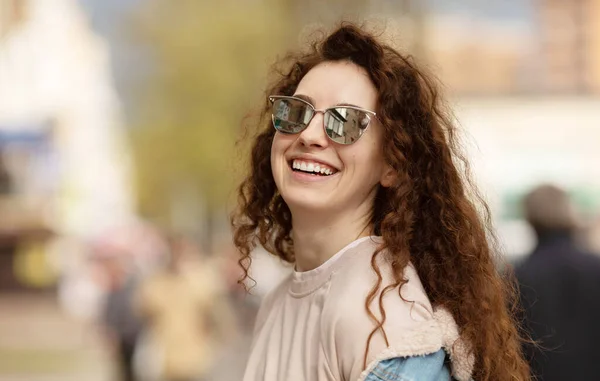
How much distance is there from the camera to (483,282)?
2277 millimetres

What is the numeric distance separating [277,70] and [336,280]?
695 mm

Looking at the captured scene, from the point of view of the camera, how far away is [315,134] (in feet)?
7.39

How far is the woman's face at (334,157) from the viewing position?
2.26 meters

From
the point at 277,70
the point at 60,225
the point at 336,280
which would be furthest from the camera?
the point at 60,225

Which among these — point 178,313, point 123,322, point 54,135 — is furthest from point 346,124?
point 54,135

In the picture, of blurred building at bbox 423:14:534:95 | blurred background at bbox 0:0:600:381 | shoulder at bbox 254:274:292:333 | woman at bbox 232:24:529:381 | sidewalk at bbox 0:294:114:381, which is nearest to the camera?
woman at bbox 232:24:529:381

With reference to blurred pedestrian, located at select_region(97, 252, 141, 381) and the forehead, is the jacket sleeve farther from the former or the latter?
blurred pedestrian, located at select_region(97, 252, 141, 381)

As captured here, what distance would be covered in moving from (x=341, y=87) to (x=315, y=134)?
12 cm

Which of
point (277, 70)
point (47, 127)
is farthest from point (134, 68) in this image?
point (277, 70)

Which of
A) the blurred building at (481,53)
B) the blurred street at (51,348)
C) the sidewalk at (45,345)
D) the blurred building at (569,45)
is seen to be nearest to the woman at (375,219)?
the blurred street at (51,348)

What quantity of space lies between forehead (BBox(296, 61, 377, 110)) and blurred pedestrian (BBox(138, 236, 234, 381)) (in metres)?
7.66

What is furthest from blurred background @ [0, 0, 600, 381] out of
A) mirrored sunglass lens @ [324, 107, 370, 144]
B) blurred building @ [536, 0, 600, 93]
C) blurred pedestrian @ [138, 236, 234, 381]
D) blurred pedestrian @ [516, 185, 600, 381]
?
mirrored sunglass lens @ [324, 107, 370, 144]

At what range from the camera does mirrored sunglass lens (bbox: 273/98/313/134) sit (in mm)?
2281

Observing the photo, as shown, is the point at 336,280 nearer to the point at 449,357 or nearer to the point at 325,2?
the point at 449,357
